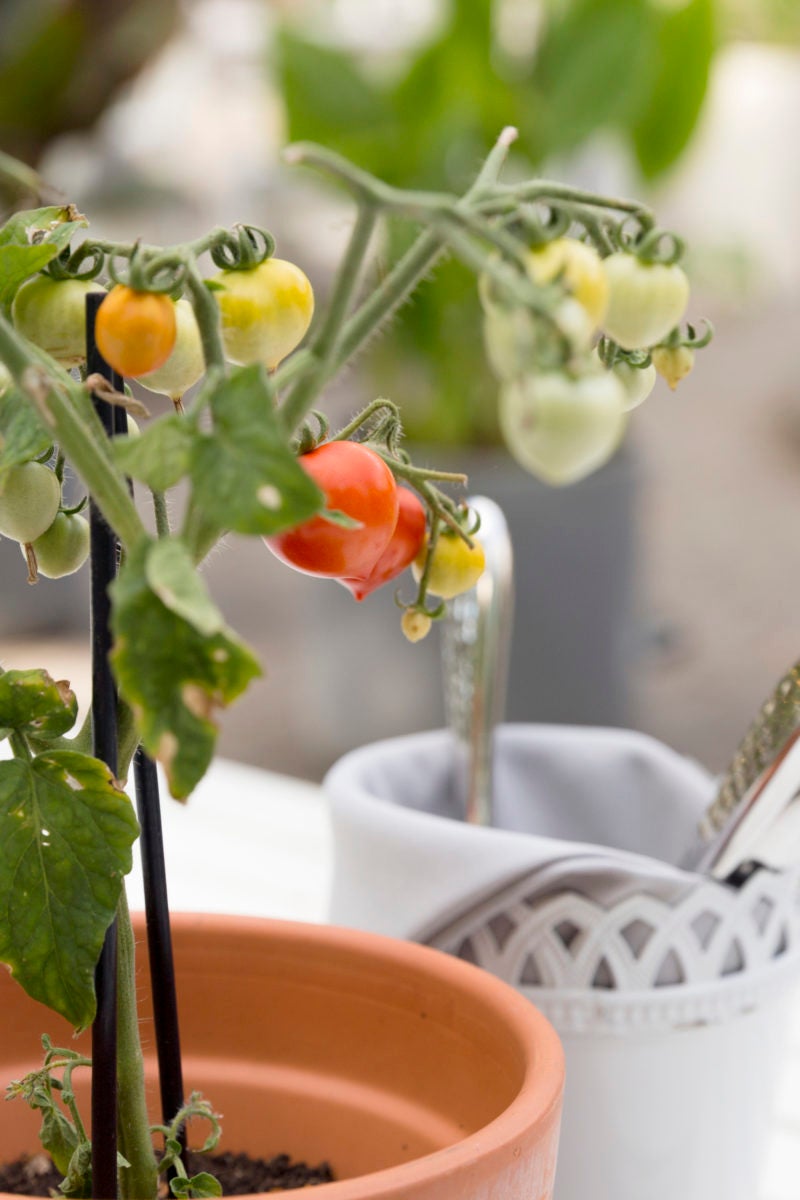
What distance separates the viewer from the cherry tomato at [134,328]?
18cm

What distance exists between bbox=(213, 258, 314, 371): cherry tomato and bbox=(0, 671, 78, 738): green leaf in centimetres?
6

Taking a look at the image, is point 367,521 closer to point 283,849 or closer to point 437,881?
point 437,881

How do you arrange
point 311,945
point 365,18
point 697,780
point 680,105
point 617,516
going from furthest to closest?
point 365,18
point 680,105
point 617,516
point 697,780
point 311,945

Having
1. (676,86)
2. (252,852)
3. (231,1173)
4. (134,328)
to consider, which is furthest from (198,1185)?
(676,86)

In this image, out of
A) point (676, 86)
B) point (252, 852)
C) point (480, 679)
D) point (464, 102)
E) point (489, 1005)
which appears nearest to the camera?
point (489, 1005)

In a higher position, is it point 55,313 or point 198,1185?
point 55,313

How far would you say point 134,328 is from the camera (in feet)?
0.60

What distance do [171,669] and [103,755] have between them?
2.2 inches

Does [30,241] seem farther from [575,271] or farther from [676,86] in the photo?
[676,86]

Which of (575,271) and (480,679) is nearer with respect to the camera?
(575,271)

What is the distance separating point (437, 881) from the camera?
335 mm

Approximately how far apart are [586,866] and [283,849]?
0.90 ft

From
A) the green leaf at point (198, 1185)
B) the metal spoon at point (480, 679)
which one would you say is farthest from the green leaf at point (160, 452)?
the metal spoon at point (480, 679)

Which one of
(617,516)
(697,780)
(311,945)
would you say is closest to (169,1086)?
(311,945)
